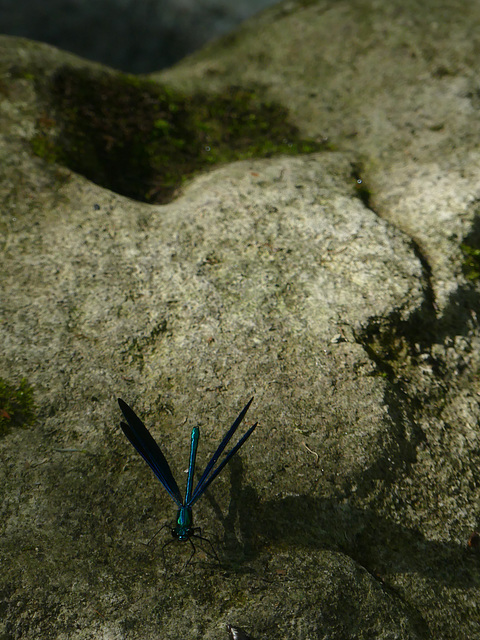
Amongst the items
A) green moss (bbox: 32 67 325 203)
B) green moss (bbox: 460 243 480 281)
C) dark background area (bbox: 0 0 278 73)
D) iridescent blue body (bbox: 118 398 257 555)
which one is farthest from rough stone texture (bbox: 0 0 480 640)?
dark background area (bbox: 0 0 278 73)

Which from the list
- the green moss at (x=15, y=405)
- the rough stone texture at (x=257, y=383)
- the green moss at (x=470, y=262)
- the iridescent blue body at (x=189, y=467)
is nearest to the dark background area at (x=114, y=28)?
the rough stone texture at (x=257, y=383)

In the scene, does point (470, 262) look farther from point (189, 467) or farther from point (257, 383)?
point (189, 467)

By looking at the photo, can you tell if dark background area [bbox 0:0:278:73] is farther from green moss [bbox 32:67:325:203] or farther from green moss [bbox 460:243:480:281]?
green moss [bbox 460:243:480:281]

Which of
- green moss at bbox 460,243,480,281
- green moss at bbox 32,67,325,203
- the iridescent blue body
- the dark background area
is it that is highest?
the dark background area

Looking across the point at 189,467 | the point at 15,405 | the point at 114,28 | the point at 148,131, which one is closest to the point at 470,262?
the point at 189,467

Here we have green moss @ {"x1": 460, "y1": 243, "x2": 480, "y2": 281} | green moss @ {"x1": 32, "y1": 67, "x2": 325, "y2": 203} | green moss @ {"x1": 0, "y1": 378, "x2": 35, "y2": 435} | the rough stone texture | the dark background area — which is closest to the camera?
the rough stone texture

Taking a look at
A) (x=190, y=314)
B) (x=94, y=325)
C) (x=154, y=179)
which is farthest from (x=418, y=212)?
(x=94, y=325)
